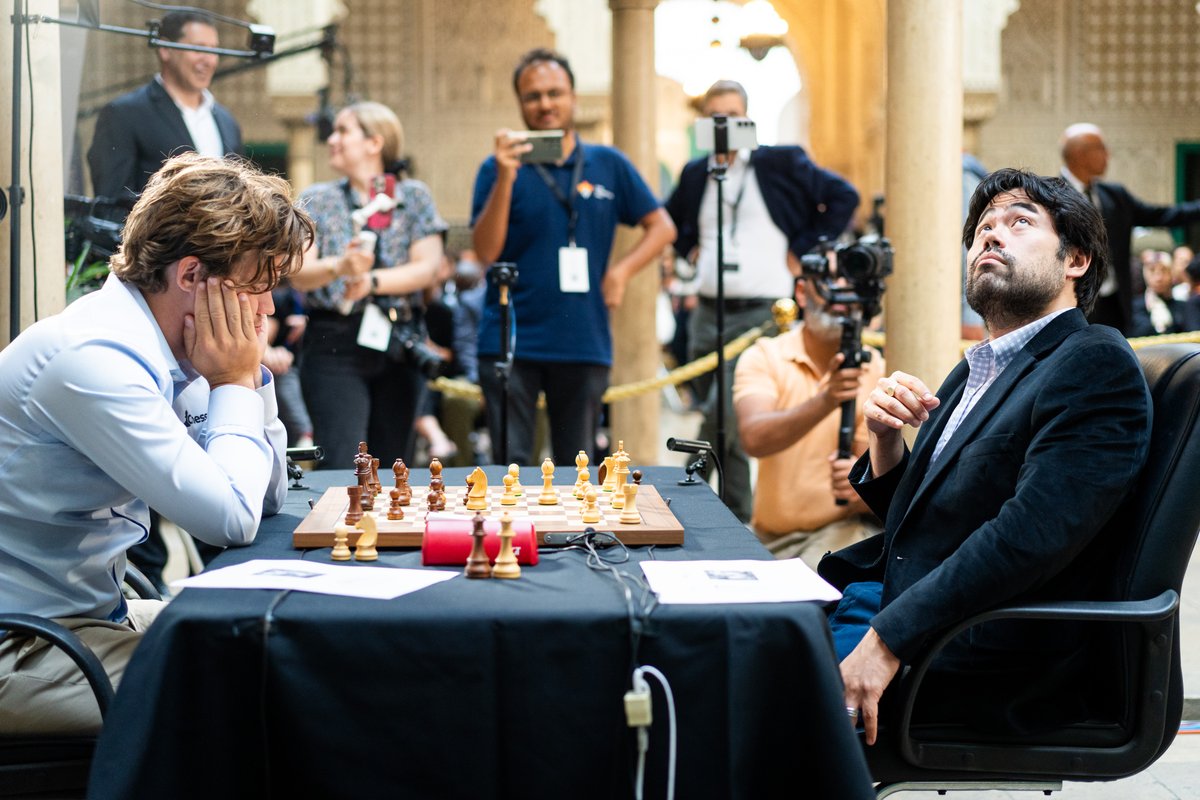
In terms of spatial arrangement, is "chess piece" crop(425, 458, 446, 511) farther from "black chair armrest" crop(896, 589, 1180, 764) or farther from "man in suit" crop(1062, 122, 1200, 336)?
"man in suit" crop(1062, 122, 1200, 336)

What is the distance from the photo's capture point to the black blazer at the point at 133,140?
495cm

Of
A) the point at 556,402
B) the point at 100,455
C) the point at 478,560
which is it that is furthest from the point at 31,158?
the point at 478,560

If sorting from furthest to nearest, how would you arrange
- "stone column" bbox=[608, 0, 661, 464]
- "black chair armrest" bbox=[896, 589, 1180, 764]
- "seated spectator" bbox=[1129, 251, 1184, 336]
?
1. "seated spectator" bbox=[1129, 251, 1184, 336]
2. "stone column" bbox=[608, 0, 661, 464]
3. "black chair armrest" bbox=[896, 589, 1180, 764]

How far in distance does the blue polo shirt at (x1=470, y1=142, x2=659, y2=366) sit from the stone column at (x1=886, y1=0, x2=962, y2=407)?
1.06 meters

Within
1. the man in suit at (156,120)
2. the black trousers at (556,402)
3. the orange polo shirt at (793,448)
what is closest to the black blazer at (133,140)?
the man in suit at (156,120)

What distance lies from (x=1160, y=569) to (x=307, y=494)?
64.9 inches

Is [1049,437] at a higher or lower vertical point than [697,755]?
higher

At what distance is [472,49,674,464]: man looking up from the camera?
4938mm

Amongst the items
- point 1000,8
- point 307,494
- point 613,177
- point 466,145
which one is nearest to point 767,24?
point 1000,8

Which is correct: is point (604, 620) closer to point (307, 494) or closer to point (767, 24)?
point (307, 494)

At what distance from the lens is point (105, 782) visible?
5.78 ft

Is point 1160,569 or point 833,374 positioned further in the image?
point 833,374

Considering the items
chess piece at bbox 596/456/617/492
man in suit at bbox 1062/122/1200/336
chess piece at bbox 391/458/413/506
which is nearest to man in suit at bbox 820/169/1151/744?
chess piece at bbox 596/456/617/492

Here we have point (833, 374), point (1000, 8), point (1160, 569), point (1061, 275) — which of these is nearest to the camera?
point (1160, 569)
